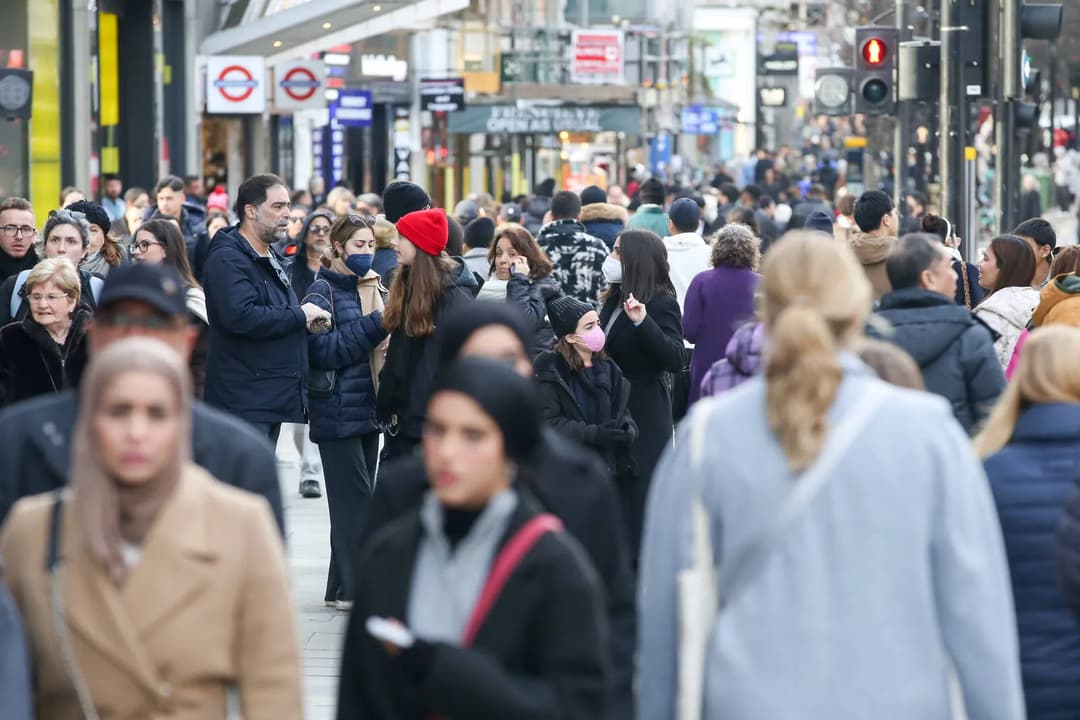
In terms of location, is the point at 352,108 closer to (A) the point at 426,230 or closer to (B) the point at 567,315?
(B) the point at 567,315

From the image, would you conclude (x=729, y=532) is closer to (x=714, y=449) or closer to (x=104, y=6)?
(x=714, y=449)

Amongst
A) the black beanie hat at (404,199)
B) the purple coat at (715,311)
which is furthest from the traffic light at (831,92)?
the black beanie hat at (404,199)

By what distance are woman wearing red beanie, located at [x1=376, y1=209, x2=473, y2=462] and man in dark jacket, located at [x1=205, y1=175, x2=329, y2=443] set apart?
0.75 meters

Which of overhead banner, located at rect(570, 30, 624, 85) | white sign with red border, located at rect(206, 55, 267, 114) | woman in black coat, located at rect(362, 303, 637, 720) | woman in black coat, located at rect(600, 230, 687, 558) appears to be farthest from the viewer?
overhead banner, located at rect(570, 30, 624, 85)

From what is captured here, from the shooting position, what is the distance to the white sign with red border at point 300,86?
31.6 metres

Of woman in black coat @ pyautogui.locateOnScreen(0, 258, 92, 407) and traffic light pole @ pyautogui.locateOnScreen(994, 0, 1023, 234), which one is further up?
traffic light pole @ pyautogui.locateOnScreen(994, 0, 1023, 234)

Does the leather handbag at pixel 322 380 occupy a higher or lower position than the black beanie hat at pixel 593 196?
lower

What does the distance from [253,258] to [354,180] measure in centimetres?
3846

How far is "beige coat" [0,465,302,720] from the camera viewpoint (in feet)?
13.7

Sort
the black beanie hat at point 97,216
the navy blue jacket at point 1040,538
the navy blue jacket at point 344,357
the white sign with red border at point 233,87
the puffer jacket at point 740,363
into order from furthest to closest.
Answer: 1. the white sign with red border at point 233,87
2. the black beanie hat at point 97,216
3. the navy blue jacket at point 344,357
4. the puffer jacket at point 740,363
5. the navy blue jacket at point 1040,538

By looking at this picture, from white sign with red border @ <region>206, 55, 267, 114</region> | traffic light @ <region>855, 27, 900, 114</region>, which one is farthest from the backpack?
white sign with red border @ <region>206, 55, 267, 114</region>

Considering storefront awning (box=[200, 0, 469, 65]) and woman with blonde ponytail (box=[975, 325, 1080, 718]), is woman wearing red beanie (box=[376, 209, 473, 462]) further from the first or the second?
storefront awning (box=[200, 0, 469, 65])

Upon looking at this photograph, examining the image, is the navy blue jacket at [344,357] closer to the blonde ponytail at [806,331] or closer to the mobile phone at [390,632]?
the blonde ponytail at [806,331]

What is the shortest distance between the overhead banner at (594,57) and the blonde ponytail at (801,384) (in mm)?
Result: 45845
